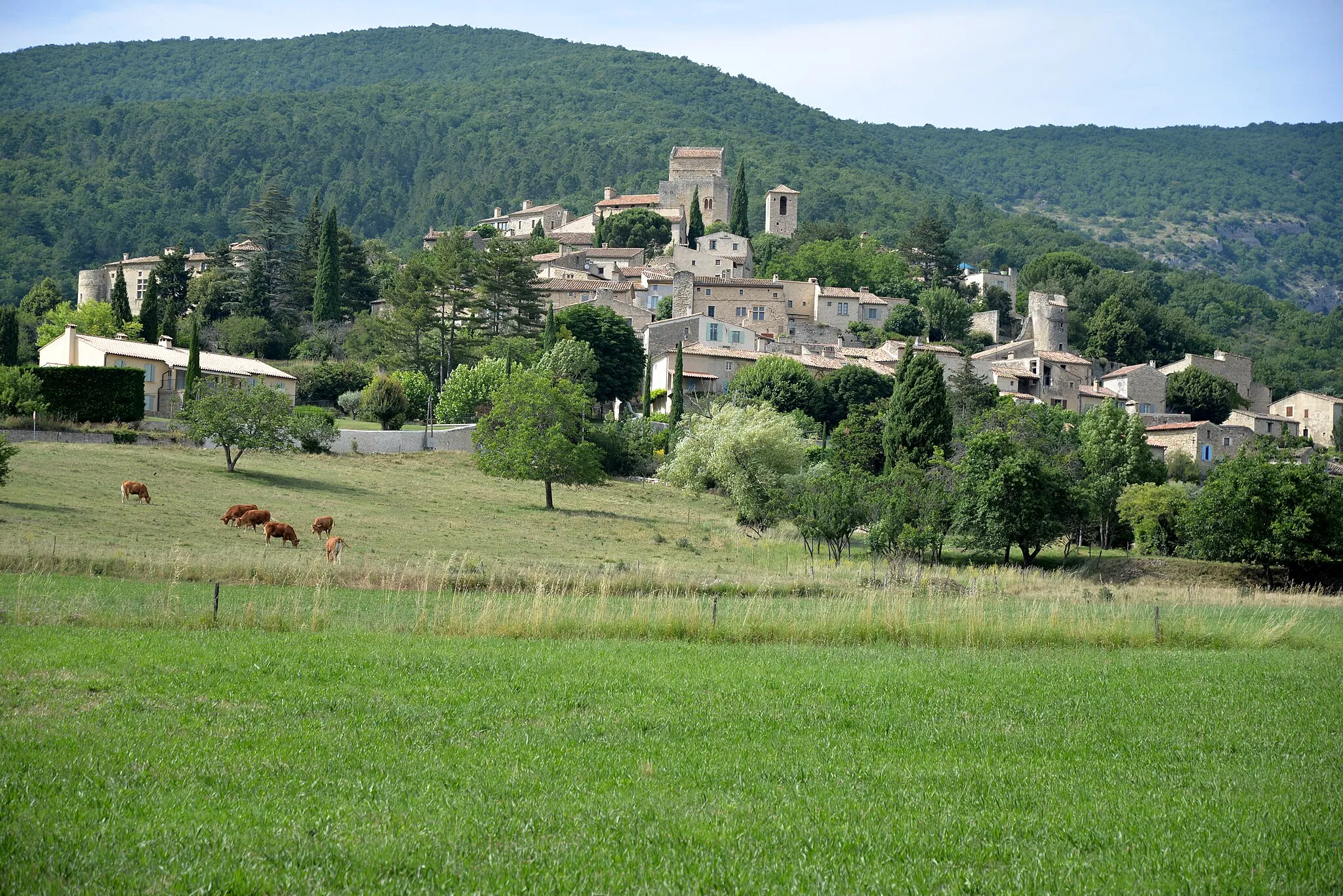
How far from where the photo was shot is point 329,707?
11523 mm

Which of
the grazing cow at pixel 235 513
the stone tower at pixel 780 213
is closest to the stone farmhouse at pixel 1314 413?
the stone tower at pixel 780 213

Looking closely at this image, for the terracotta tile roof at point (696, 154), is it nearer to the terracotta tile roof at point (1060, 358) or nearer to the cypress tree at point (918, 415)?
the terracotta tile roof at point (1060, 358)

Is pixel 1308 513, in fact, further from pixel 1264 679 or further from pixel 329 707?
pixel 329 707

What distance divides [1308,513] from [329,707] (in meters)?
39.3

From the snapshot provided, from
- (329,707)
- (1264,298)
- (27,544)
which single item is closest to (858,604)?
(329,707)

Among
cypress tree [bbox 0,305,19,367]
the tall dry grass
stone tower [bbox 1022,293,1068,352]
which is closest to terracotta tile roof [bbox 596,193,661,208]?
stone tower [bbox 1022,293,1068,352]

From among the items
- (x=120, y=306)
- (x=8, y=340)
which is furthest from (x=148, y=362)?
(x=120, y=306)

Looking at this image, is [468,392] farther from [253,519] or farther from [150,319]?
[253,519]

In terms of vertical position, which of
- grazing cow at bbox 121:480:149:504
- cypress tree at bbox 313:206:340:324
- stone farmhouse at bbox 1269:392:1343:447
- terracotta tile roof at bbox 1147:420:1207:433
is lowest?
grazing cow at bbox 121:480:149:504

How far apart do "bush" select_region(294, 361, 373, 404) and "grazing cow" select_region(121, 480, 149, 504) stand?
37598mm

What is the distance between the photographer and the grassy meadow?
7574mm

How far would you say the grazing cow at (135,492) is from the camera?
33562 millimetres

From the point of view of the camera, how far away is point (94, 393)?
5066 centimetres

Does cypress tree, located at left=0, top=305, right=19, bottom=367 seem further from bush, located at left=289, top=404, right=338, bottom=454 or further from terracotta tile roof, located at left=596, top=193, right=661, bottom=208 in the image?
terracotta tile roof, located at left=596, top=193, right=661, bottom=208
